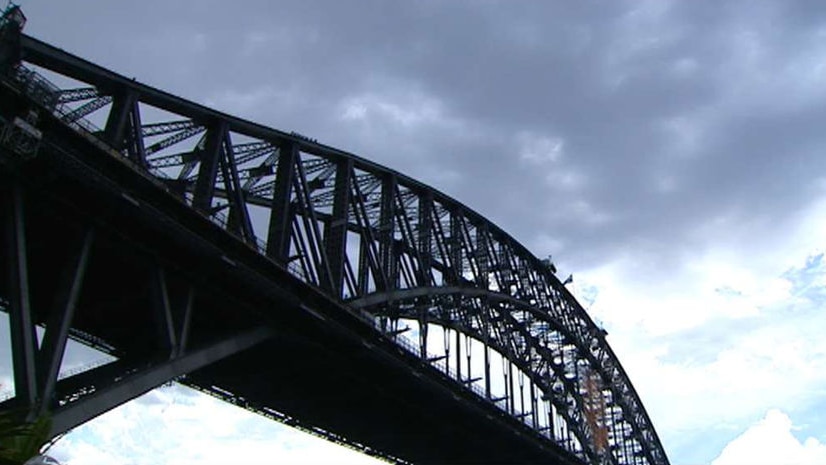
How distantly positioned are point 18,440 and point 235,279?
24852mm

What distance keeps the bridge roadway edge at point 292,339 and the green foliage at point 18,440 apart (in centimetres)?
1767

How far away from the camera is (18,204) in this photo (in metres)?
27.3

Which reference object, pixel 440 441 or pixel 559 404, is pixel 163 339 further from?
pixel 559 404

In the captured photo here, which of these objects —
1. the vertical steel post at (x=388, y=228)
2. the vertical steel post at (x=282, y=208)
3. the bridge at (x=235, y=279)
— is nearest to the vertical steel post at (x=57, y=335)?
the bridge at (x=235, y=279)

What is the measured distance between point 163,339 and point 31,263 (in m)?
8.48

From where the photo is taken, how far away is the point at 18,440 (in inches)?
451

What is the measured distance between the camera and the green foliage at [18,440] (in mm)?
10742

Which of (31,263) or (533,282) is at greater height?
(533,282)

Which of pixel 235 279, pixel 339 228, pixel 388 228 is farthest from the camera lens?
pixel 388 228

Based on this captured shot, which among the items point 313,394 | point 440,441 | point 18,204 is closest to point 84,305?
point 18,204

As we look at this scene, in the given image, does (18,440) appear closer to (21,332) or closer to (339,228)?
(21,332)

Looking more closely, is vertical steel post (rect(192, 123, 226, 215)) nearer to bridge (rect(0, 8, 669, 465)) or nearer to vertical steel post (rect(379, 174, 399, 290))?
bridge (rect(0, 8, 669, 465))

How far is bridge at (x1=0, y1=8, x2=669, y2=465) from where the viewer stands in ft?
91.7

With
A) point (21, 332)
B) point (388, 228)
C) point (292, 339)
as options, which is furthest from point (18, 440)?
point (388, 228)
